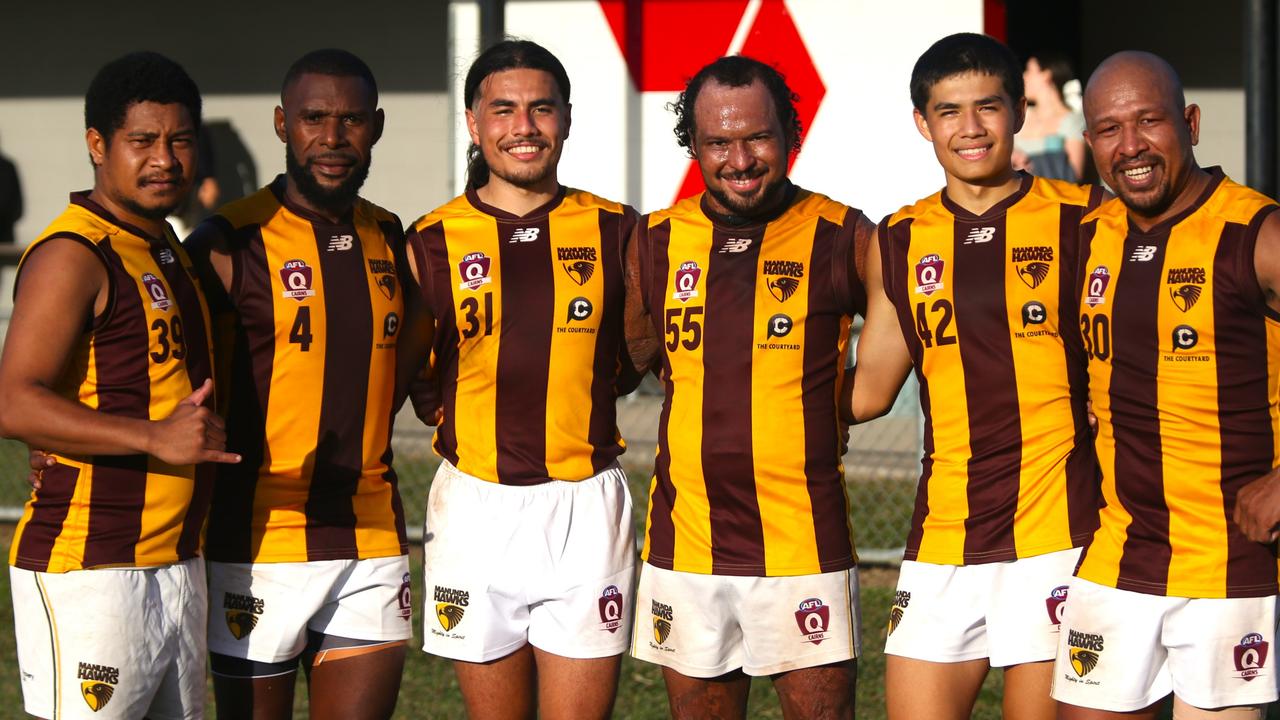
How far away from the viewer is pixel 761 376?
4.29m

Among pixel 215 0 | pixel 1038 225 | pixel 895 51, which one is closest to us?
pixel 1038 225

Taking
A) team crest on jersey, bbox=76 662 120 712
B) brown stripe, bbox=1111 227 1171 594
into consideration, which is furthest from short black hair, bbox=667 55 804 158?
team crest on jersey, bbox=76 662 120 712

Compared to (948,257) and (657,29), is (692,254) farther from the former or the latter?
(657,29)

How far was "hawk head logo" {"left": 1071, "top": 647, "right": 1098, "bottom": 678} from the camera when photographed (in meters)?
3.98

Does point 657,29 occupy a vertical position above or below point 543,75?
above

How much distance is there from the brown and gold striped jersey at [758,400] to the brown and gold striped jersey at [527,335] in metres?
0.22

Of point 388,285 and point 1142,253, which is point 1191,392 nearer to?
point 1142,253

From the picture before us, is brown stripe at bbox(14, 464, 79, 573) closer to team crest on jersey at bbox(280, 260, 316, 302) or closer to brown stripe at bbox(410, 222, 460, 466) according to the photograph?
team crest on jersey at bbox(280, 260, 316, 302)

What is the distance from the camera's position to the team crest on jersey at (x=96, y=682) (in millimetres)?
3869

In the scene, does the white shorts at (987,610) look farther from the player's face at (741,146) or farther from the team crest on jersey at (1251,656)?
the player's face at (741,146)

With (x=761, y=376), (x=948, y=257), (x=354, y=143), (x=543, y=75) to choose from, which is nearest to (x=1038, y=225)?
(x=948, y=257)

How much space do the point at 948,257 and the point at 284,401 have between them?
1879 mm

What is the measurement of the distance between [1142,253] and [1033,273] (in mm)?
312

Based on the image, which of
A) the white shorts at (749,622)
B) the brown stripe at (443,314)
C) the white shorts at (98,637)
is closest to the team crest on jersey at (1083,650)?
the white shorts at (749,622)
